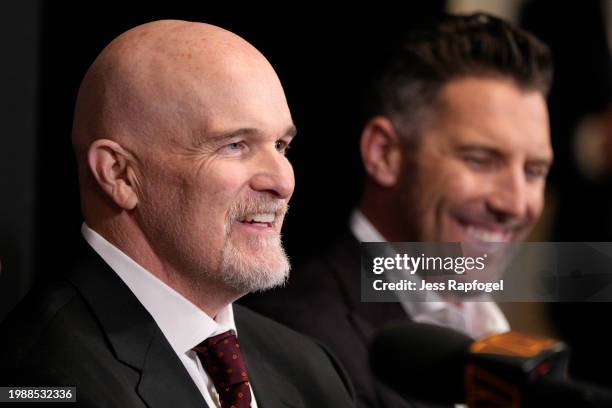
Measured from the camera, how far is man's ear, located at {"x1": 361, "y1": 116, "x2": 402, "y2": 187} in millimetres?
1823

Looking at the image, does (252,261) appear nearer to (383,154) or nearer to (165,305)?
(165,305)

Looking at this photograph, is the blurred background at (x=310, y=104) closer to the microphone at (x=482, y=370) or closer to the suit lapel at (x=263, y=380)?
the suit lapel at (x=263, y=380)

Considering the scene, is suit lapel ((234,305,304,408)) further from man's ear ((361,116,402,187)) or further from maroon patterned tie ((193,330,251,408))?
man's ear ((361,116,402,187))

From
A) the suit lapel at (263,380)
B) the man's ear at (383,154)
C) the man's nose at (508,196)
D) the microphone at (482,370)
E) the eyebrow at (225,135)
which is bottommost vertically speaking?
the microphone at (482,370)

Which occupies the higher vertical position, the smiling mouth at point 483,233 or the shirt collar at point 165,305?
the smiling mouth at point 483,233

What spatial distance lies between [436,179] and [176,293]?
2.45ft

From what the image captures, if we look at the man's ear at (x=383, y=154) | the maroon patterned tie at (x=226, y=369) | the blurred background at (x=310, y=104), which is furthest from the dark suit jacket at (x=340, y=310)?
the maroon patterned tie at (x=226, y=369)

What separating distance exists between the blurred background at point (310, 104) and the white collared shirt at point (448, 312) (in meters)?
0.18

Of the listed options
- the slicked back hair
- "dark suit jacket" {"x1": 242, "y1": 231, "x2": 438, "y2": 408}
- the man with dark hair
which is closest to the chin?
"dark suit jacket" {"x1": 242, "y1": 231, "x2": 438, "y2": 408}

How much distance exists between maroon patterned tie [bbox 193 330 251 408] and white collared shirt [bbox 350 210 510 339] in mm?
570

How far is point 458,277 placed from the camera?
1.75m

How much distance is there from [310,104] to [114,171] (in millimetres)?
815

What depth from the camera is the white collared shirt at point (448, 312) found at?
176 centimetres

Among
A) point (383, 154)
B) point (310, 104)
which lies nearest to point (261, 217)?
point (383, 154)
